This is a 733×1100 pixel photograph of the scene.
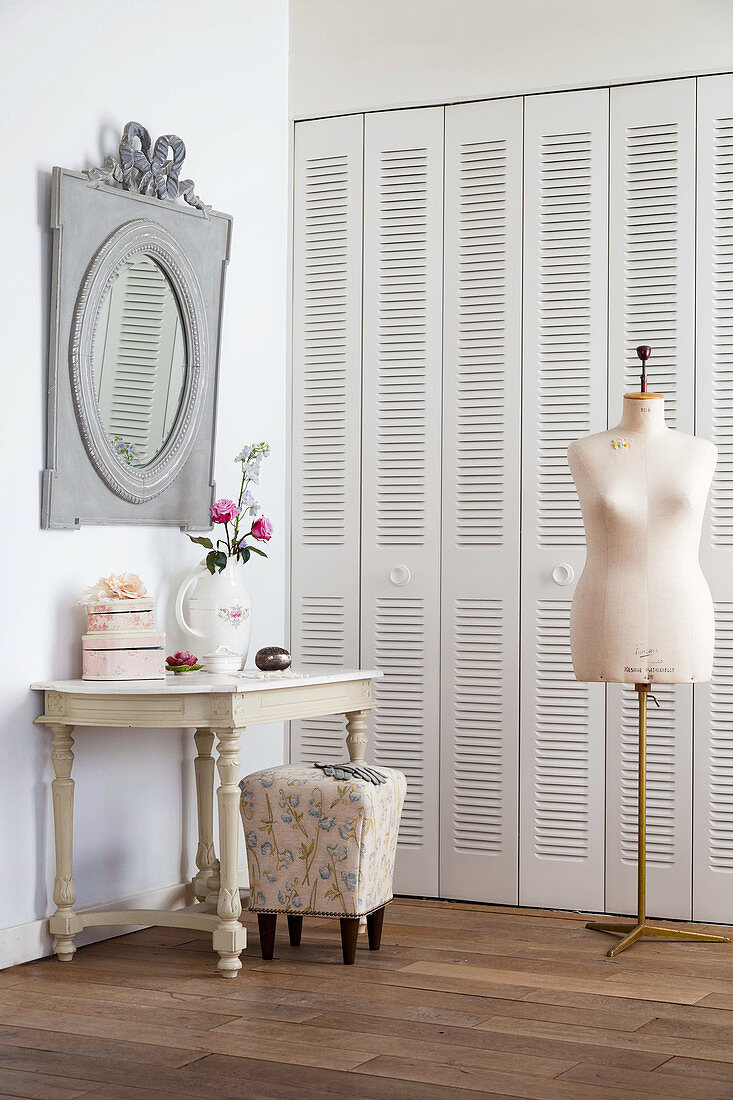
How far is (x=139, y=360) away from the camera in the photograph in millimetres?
3738

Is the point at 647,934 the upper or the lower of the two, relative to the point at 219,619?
lower

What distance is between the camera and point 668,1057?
2.70m

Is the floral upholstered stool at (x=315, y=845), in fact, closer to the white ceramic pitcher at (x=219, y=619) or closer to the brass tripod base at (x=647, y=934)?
the white ceramic pitcher at (x=219, y=619)

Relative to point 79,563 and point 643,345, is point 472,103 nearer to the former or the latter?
point 643,345

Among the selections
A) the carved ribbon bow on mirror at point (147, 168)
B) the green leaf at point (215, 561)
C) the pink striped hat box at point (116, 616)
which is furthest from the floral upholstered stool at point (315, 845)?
the carved ribbon bow on mirror at point (147, 168)

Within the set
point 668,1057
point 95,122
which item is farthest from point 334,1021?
point 95,122

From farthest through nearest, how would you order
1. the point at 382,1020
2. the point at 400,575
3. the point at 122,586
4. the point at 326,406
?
the point at 326,406 < the point at 400,575 < the point at 122,586 < the point at 382,1020

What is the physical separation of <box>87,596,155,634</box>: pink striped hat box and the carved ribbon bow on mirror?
108cm

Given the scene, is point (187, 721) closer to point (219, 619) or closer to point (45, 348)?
point (219, 619)

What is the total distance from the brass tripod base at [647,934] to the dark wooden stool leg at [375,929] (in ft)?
1.95

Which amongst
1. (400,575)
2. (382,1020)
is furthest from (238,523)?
(382,1020)

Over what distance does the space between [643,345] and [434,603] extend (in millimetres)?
1006

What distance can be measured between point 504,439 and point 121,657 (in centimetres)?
142

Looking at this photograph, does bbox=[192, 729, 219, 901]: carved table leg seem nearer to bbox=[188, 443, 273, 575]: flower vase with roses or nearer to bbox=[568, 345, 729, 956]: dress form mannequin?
bbox=[188, 443, 273, 575]: flower vase with roses
